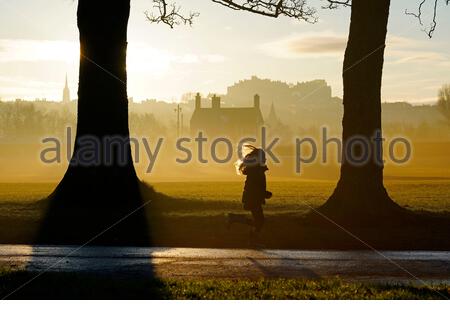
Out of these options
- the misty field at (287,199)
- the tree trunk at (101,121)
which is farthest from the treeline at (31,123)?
the tree trunk at (101,121)

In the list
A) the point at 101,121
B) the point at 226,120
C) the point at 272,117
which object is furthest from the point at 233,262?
the point at 272,117

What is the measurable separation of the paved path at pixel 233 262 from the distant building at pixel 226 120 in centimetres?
9844

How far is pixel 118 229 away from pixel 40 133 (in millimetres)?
102619

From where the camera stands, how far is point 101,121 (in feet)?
68.0

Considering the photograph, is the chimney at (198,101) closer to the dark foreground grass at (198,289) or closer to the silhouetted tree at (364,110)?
the silhouetted tree at (364,110)

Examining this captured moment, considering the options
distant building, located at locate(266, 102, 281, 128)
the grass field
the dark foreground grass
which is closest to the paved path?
the dark foreground grass

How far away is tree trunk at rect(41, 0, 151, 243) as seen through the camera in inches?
796

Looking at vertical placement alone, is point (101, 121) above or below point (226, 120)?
below

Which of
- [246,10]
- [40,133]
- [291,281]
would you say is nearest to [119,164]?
[246,10]

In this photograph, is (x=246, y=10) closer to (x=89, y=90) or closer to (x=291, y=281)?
(x=89, y=90)

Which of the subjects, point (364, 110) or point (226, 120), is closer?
point (364, 110)

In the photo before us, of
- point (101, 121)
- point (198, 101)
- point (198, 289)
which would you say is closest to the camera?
point (198, 289)

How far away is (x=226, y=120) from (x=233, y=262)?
10164 cm

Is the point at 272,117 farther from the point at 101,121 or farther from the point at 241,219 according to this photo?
the point at 241,219
